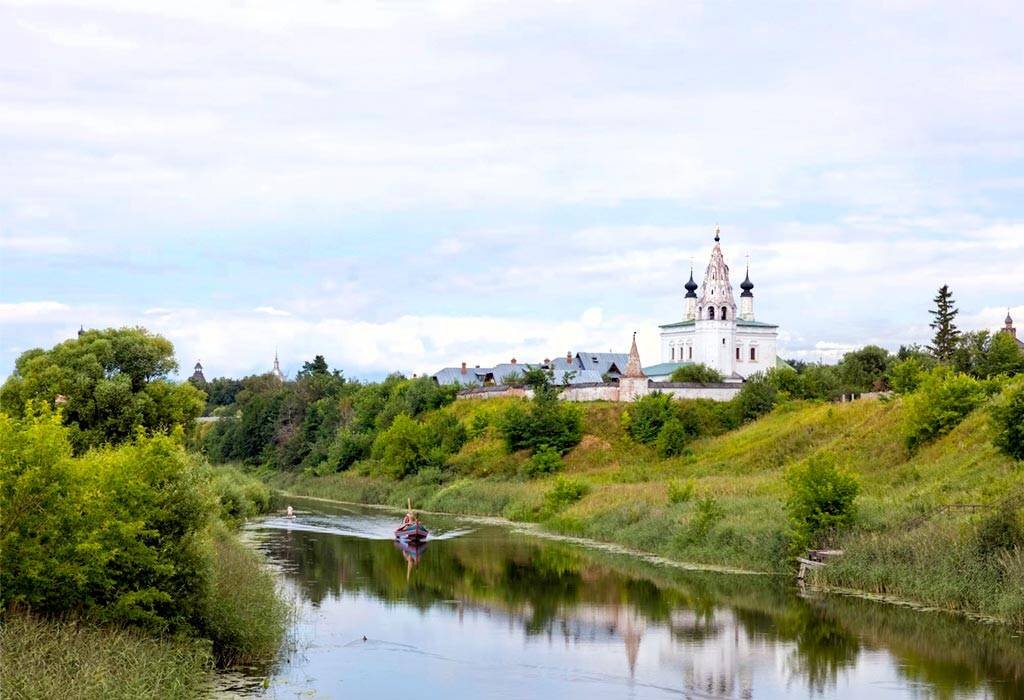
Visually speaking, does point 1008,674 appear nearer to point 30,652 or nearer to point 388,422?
point 30,652

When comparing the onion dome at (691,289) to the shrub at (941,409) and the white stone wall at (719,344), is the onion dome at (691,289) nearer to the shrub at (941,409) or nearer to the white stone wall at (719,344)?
the white stone wall at (719,344)

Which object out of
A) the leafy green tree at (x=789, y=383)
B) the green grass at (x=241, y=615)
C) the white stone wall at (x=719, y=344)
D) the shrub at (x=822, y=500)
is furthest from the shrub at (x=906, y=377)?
the green grass at (x=241, y=615)

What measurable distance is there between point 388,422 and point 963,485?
2815 inches

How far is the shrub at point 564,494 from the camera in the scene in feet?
233

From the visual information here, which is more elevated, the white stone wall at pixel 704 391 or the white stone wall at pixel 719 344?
the white stone wall at pixel 719 344

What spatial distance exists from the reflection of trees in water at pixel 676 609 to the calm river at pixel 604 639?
0.08 meters

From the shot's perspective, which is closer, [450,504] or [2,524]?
[2,524]

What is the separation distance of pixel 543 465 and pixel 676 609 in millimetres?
47236

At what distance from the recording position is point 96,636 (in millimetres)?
24328


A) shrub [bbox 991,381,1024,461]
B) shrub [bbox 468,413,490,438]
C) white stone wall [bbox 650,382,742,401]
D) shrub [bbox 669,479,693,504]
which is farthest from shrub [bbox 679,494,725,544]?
white stone wall [bbox 650,382,742,401]

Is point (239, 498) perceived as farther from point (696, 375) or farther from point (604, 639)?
point (696, 375)

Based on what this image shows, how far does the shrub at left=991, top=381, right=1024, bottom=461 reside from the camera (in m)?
48.0

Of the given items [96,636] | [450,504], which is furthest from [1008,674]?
[450,504]

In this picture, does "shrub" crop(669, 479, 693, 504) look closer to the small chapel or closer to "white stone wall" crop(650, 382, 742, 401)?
"white stone wall" crop(650, 382, 742, 401)
